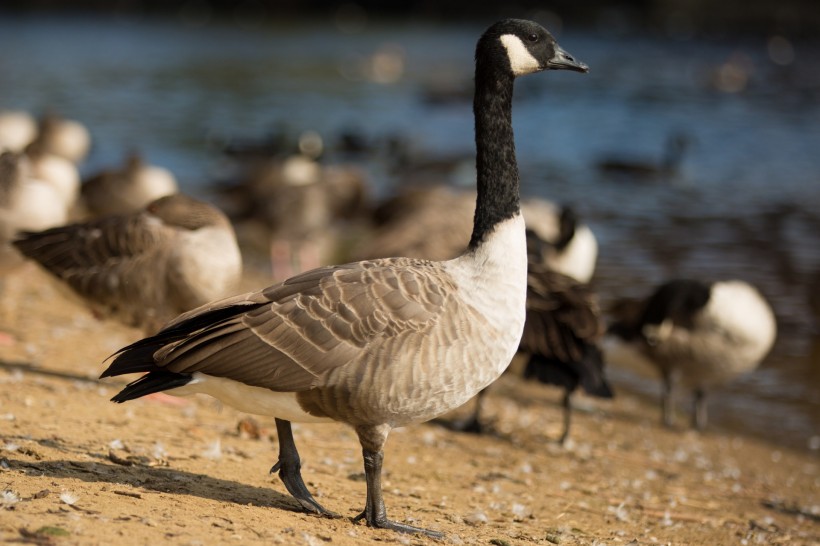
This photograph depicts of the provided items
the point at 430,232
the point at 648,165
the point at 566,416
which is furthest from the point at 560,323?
the point at 648,165

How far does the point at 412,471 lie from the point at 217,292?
86.6 inches

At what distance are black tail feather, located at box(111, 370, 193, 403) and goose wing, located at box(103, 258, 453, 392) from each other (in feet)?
0.12

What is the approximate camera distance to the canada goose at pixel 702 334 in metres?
10.0

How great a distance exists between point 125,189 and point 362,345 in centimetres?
1005

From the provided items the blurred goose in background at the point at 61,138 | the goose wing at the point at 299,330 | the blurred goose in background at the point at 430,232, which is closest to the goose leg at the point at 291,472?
the goose wing at the point at 299,330

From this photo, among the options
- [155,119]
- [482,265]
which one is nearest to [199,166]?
[155,119]

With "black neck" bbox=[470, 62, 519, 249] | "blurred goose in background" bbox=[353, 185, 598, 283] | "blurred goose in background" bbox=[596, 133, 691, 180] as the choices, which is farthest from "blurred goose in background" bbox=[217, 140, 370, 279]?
"black neck" bbox=[470, 62, 519, 249]

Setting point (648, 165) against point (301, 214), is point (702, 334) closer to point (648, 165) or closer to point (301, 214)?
point (301, 214)

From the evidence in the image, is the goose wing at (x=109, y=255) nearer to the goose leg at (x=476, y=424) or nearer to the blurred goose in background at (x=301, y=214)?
the goose leg at (x=476, y=424)

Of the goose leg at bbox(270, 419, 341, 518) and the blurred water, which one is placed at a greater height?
the blurred water

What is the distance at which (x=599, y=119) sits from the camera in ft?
108

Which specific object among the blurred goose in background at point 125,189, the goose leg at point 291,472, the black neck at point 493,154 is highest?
the black neck at point 493,154

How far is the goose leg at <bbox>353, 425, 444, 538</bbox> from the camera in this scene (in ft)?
17.2

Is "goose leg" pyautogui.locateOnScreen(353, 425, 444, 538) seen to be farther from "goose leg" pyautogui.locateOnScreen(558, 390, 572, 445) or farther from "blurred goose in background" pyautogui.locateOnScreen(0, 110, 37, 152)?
"blurred goose in background" pyautogui.locateOnScreen(0, 110, 37, 152)
